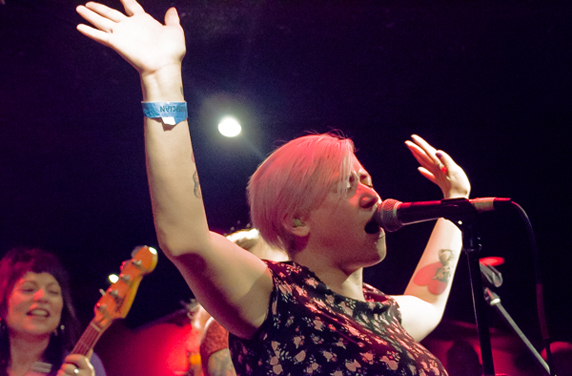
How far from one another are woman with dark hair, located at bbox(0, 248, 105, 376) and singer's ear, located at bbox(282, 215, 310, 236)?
7.55ft

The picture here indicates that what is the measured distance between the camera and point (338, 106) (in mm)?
3996

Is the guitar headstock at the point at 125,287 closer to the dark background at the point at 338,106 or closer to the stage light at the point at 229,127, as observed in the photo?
the dark background at the point at 338,106

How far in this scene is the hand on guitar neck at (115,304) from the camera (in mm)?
2832

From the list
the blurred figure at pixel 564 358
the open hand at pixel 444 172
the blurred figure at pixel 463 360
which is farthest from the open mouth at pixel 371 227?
the blurred figure at pixel 463 360

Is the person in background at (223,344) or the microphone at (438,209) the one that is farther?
the person in background at (223,344)

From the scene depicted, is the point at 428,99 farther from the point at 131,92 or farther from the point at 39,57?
the point at 39,57

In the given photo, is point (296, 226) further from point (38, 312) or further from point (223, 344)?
point (38, 312)

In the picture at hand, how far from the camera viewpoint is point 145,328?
6246 millimetres

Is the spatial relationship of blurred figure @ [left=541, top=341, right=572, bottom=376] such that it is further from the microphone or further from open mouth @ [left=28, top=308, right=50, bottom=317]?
open mouth @ [left=28, top=308, right=50, bottom=317]

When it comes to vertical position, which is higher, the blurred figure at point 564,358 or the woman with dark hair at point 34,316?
the woman with dark hair at point 34,316

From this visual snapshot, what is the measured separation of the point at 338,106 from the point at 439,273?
230 centimetres

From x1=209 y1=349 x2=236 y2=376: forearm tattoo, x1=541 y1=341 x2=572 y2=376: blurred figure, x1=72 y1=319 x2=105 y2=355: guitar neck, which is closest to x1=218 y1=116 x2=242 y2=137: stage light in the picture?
x1=72 y1=319 x2=105 y2=355: guitar neck

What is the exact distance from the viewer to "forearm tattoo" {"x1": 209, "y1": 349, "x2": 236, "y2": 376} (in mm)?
2432

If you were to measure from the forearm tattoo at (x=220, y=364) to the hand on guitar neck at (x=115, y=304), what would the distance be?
74cm
